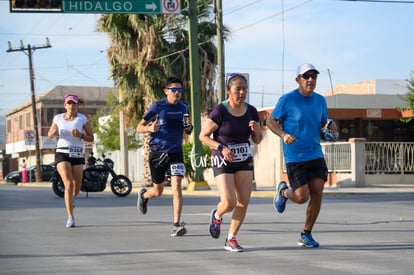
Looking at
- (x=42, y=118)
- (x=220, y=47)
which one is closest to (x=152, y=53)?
(x=220, y=47)

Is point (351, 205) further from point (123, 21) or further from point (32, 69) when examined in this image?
point (32, 69)

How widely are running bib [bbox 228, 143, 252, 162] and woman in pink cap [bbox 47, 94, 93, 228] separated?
3725 mm

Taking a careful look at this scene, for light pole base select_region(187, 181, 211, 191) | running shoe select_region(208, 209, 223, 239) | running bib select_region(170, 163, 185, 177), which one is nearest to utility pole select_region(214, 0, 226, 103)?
light pole base select_region(187, 181, 211, 191)

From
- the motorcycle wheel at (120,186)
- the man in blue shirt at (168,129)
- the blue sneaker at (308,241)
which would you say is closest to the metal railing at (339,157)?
the motorcycle wheel at (120,186)

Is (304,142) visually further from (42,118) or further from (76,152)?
(42,118)

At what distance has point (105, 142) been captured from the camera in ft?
167

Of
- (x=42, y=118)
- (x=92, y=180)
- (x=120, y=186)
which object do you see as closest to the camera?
(x=92, y=180)

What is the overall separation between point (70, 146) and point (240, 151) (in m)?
3.85

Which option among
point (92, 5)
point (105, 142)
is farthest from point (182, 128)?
point (105, 142)

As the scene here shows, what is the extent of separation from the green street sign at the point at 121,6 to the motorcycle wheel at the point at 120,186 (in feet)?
16.7

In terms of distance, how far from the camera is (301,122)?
29.6 ft

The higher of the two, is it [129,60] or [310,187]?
[129,60]

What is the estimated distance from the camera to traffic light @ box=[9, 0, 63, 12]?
23219 mm

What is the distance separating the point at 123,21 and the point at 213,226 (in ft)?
80.0
